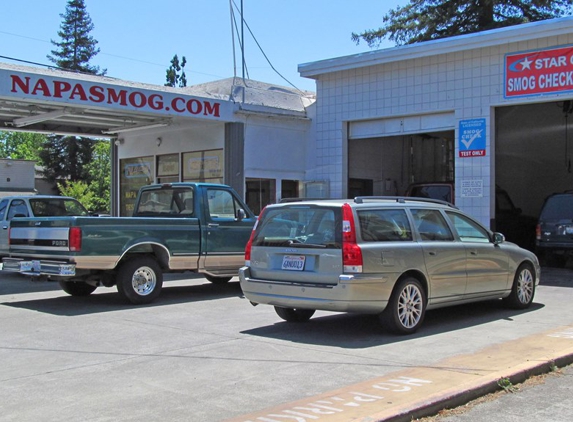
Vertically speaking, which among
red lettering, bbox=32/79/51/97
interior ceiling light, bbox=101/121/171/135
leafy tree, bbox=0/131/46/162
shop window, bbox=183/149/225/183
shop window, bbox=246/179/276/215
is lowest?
shop window, bbox=246/179/276/215

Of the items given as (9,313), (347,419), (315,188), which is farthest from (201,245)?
(315,188)

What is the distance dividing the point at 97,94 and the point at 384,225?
9.72 meters

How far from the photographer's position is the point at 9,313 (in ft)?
33.1

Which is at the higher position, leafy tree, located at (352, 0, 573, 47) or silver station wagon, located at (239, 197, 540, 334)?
leafy tree, located at (352, 0, 573, 47)

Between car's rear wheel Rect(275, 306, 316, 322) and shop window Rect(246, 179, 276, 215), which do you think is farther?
shop window Rect(246, 179, 276, 215)

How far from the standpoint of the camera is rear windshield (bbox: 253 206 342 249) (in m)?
7.96

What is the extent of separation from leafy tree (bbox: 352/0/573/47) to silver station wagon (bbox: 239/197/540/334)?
2221cm

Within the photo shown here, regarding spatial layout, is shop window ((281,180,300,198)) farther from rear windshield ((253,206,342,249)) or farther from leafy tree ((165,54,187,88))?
leafy tree ((165,54,187,88))

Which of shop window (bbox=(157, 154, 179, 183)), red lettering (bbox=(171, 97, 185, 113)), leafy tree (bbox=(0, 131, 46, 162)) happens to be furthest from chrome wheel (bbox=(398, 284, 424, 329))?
leafy tree (bbox=(0, 131, 46, 162))

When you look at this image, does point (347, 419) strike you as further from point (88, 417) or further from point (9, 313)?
point (9, 313)

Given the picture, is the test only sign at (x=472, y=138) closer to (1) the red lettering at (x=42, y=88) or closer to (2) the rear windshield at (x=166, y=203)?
(2) the rear windshield at (x=166, y=203)

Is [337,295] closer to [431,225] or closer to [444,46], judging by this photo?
[431,225]

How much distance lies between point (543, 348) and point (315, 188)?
12.8 m

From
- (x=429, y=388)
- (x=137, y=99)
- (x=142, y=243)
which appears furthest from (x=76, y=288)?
(x=429, y=388)
